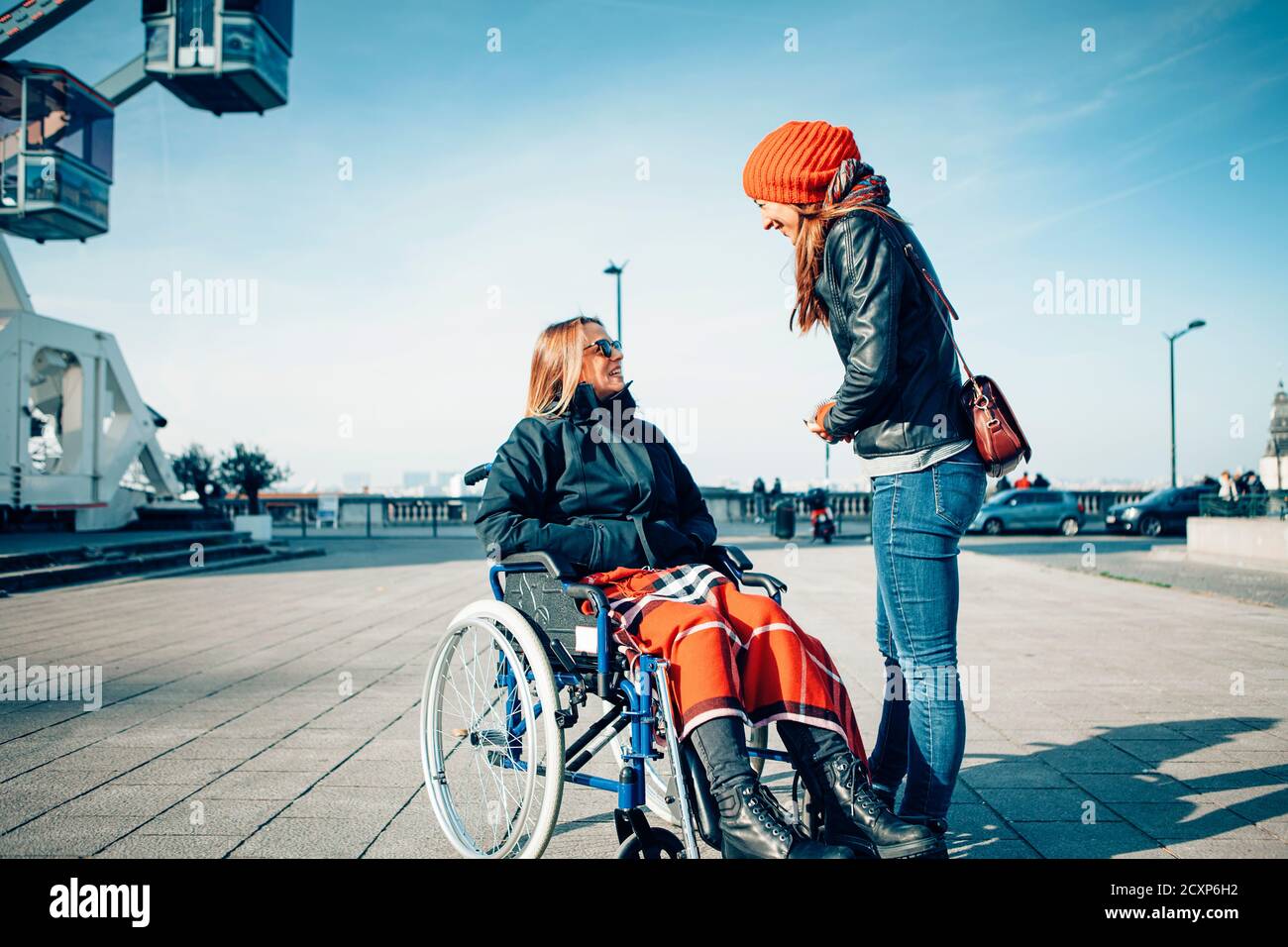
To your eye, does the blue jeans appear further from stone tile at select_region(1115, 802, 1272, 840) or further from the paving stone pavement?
stone tile at select_region(1115, 802, 1272, 840)

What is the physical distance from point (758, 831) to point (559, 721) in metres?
0.62

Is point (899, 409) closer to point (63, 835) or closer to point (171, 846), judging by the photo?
point (171, 846)

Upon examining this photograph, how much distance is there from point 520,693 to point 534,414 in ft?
3.43

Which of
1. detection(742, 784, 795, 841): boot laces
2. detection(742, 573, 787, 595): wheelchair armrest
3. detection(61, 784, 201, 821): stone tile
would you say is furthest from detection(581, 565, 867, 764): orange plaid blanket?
detection(61, 784, 201, 821): stone tile

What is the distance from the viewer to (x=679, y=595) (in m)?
2.77

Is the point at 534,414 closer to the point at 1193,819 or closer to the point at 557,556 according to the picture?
the point at 557,556

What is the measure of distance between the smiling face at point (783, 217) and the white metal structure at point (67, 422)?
Answer: 1794cm

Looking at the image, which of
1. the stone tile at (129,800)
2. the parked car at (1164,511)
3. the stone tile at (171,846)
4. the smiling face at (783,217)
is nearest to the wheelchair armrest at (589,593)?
the smiling face at (783,217)

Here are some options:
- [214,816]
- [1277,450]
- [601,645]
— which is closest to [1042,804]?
[601,645]

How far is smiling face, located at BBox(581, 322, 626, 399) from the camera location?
3.21 meters

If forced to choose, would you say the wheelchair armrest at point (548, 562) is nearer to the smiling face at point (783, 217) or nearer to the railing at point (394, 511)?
the smiling face at point (783, 217)

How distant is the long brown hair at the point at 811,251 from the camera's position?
2648mm
